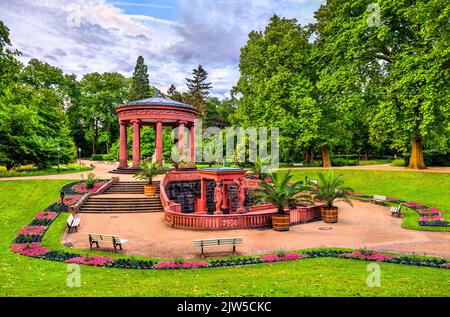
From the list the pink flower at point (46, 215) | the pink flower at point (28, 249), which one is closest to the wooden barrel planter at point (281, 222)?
the pink flower at point (28, 249)

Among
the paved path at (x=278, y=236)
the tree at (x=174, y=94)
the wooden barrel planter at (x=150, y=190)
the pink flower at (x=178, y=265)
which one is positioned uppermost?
the tree at (x=174, y=94)

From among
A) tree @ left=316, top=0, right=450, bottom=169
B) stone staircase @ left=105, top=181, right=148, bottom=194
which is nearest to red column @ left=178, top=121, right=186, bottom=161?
stone staircase @ left=105, top=181, right=148, bottom=194

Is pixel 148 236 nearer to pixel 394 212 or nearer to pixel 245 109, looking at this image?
pixel 394 212

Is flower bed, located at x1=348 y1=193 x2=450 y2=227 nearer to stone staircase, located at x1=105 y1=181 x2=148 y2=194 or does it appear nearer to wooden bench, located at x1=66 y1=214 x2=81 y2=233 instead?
wooden bench, located at x1=66 y1=214 x2=81 y2=233

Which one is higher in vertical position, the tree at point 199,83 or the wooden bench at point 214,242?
the tree at point 199,83

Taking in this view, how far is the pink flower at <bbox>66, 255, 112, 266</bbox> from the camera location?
11.3 m

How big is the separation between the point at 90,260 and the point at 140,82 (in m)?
72.4

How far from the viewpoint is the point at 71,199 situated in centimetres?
2317

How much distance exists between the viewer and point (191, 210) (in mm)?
29844

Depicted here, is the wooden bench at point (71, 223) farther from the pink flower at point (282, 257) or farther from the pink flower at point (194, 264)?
the pink flower at point (282, 257)

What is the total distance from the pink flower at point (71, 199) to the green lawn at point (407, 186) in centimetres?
2027

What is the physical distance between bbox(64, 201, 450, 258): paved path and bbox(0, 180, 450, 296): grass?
105 inches

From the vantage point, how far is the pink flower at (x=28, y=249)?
495 inches
